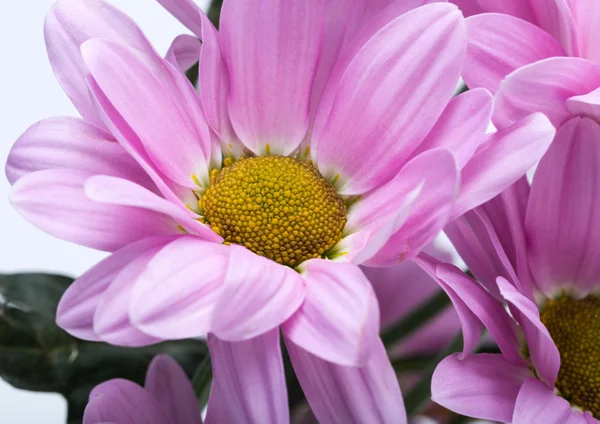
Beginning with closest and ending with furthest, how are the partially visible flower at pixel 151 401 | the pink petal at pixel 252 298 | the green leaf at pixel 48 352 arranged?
the pink petal at pixel 252 298 → the partially visible flower at pixel 151 401 → the green leaf at pixel 48 352

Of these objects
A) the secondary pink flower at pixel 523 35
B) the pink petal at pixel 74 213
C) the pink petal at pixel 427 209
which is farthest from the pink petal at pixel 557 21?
the pink petal at pixel 74 213

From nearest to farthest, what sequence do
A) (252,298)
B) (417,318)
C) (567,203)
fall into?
(252,298), (567,203), (417,318)

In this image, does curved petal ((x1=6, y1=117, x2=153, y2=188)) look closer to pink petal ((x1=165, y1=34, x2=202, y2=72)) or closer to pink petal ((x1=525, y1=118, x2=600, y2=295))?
pink petal ((x1=165, y1=34, x2=202, y2=72))

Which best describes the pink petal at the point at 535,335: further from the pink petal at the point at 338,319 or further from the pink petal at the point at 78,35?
the pink petal at the point at 78,35

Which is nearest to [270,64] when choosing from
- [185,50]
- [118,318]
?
[185,50]

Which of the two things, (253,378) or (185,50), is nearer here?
(253,378)

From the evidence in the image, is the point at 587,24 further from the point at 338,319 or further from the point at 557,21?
the point at 338,319

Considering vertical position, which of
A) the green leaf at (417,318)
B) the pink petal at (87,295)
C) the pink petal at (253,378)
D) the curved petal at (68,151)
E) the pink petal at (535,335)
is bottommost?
the green leaf at (417,318)
